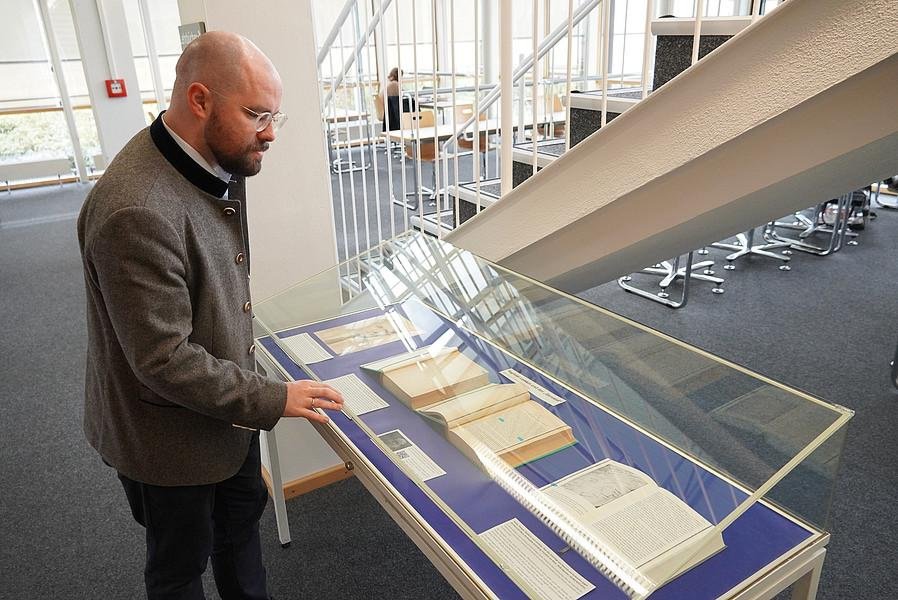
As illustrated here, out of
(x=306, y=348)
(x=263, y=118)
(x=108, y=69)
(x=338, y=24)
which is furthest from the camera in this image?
(x=108, y=69)

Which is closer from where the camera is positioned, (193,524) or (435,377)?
(193,524)

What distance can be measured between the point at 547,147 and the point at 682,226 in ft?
2.69

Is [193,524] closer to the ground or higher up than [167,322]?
closer to the ground

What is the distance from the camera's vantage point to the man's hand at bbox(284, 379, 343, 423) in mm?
Answer: 1578

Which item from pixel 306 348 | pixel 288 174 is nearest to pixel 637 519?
pixel 306 348

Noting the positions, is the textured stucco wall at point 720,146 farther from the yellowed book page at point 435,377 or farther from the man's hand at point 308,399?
the man's hand at point 308,399

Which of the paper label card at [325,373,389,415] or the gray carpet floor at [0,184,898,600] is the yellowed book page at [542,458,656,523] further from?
the gray carpet floor at [0,184,898,600]

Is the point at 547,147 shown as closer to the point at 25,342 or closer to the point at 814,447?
the point at 814,447

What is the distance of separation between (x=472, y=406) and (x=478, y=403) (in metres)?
0.02

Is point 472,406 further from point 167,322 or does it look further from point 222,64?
point 222,64

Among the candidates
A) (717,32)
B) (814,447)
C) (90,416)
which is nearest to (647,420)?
(814,447)

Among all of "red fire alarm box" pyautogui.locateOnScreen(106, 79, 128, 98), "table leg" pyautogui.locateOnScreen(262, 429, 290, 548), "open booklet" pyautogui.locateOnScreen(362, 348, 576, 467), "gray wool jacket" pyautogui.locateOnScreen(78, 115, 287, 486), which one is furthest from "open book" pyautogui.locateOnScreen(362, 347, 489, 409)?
"red fire alarm box" pyautogui.locateOnScreen(106, 79, 128, 98)

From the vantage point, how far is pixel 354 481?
3025mm

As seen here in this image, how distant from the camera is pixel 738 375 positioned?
54.3 inches
